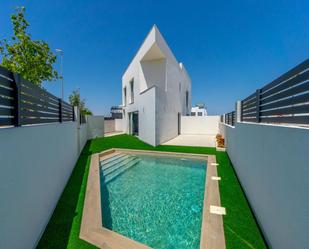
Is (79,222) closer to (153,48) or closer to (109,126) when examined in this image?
(153,48)

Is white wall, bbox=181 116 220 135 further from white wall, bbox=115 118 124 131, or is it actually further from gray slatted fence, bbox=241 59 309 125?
gray slatted fence, bbox=241 59 309 125

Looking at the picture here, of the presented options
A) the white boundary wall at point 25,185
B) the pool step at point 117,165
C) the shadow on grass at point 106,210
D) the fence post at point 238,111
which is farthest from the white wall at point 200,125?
the white boundary wall at point 25,185

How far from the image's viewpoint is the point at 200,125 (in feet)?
56.1

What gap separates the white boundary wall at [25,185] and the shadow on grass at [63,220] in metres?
0.11

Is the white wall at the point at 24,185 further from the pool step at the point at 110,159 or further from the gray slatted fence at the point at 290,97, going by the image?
the pool step at the point at 110,159

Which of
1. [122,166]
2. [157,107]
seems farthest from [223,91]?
[122,166]

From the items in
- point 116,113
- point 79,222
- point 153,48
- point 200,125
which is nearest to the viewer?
point 79,222

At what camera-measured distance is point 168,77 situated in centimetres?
1237

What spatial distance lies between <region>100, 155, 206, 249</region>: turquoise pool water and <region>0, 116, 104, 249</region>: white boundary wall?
122cm

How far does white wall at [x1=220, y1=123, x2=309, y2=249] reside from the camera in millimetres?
1406

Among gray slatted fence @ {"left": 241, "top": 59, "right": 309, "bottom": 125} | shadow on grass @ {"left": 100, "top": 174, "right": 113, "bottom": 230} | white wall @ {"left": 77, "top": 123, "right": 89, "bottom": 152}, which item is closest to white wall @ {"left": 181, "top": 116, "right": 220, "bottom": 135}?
white wall @ {"left": 77, "top": 123, "right": 89, "bottom": 152}

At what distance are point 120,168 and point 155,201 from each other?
296cm

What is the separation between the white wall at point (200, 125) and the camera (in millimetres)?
16969

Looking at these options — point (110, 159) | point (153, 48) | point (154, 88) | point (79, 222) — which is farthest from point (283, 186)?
point (153, 48)
